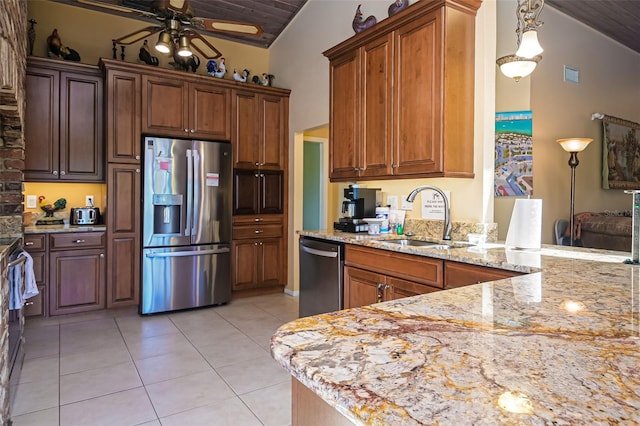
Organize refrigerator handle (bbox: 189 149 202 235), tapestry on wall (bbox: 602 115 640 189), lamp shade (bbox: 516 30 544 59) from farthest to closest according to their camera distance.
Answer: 1. tapestry on wall (bbox: 602 115 640 189)
2. refrigerator handle (bbox: 189 149 202 235)
3. lamp shade (bbox: 516 30 544 59)

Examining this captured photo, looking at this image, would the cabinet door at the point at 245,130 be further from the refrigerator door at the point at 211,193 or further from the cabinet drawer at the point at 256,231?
the cabinet drawer at the point at 256,231

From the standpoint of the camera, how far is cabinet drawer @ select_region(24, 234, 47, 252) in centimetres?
355

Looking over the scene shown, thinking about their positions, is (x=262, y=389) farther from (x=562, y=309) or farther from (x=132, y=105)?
(x=132, y=105)

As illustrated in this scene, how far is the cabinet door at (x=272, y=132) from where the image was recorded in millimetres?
4828

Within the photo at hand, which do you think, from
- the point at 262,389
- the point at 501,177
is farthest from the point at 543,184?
the point at 262,389

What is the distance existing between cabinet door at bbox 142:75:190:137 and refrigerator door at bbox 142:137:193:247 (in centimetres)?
23

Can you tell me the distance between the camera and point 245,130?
15.4 ft

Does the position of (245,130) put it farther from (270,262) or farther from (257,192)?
(270,262)

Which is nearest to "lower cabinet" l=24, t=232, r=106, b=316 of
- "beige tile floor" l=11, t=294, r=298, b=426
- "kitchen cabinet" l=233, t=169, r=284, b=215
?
"beige tile floor" l=11, t=294, r=298, b=426

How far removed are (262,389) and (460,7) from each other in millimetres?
2915

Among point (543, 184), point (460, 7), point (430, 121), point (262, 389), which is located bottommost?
point (262, 389)

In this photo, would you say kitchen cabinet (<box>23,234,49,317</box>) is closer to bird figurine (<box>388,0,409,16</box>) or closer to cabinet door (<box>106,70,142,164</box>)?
cabinet door (<box>106,70,142,164</box>)

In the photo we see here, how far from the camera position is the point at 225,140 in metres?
4.55

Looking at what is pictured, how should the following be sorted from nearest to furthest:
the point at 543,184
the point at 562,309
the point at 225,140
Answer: the point at 562,309
the point at 543,184
the point at 225,140
